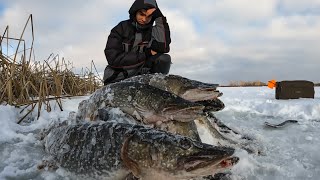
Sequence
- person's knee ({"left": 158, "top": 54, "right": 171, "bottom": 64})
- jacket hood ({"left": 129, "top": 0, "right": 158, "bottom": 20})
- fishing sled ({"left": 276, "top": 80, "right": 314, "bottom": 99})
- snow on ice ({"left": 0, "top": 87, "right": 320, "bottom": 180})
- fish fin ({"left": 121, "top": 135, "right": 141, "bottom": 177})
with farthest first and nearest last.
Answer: fishing sled ({"left": 276, "top": 80, "right": 314, "bottom": 99})
person's knee ({"left": 158, "top": 54, "right": 171, "bottom": 64})
jacket hood ({"left": 129, "top": 0, "right": 158, "bottom": 20})
snow on ice ({"left": 0, "top": 87, "right": 320, "bottom": 180})
fish fin ({"left": 121, "top": 135, "right": 141, "bottom": 177})

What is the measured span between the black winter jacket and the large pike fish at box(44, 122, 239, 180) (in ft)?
7.36

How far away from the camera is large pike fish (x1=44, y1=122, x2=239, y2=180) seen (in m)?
1.44

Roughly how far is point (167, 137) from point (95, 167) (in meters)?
0.44

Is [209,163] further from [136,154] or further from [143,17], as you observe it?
[143,17]

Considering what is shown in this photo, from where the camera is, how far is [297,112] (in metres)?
→ 5.27

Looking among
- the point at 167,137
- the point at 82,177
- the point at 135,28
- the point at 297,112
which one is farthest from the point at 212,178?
the point at 297,112

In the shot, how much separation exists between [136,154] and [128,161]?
0.06 m

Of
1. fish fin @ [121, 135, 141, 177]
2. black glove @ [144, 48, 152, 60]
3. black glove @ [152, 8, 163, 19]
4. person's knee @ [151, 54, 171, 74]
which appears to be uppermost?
black glove @ [152, 8, 163, 19]

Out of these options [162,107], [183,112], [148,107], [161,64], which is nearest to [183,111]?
[183,112]

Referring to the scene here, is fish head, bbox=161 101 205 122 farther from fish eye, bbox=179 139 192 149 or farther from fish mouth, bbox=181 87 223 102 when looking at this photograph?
fish eye, bbox=179 139 192 149

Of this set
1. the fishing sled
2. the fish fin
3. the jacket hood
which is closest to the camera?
the fish fin

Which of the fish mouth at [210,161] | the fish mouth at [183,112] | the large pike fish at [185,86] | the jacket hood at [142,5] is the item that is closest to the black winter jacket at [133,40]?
the jacket hood at [142,5]

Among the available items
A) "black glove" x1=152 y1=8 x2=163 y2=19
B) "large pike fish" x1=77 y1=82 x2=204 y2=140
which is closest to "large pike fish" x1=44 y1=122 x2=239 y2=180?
"large pike fish" x1=77 y1=82 x2=204 y2=140

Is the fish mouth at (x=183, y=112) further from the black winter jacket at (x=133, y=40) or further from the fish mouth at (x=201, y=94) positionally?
the black winter jacket at (x=133, y=40)
